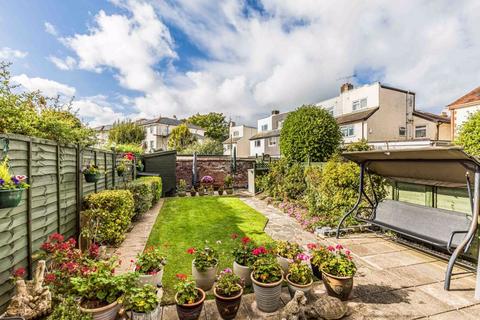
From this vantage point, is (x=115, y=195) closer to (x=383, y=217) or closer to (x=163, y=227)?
(x=163, y=227)

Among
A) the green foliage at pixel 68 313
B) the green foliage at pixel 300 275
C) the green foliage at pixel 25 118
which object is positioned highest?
the green foliage at pixel 25 118

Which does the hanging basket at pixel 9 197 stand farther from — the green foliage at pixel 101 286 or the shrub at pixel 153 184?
the shrub at pixel 153 184

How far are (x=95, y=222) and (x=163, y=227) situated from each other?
2.05 m

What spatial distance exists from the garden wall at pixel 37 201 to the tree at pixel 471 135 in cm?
1246

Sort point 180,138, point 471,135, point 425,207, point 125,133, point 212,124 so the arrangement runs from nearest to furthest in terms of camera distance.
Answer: point 425,207
point 471,135
point 125,133
point 180,138
point 212,124

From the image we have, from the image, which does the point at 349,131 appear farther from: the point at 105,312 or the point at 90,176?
the point at 105,312

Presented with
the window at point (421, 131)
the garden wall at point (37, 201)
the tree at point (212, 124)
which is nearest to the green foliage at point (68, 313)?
the garden wall at point (37, 201)

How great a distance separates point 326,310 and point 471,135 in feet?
36.1

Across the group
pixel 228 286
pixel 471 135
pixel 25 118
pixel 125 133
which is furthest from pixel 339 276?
pixel 125 133

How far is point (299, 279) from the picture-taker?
2896 mm

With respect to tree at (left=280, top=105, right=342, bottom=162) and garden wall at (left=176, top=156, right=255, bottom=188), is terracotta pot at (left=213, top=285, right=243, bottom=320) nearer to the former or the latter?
tree at (left=280, top=105, right=342, bottom=162)

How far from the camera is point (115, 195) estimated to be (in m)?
4.91

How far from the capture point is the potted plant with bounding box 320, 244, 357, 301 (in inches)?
110

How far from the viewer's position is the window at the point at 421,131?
2167 centimetres
